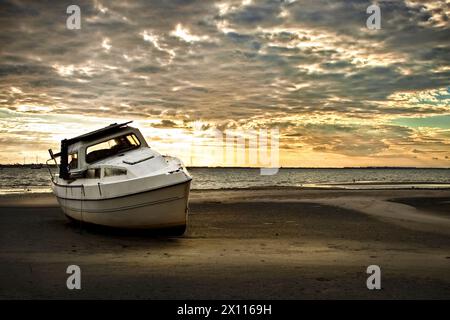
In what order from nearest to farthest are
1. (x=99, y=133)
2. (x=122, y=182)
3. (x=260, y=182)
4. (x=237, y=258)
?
(x=237, y=258) → (x=122, y=182) → (x=99, y=133) → (x=260, y=182)

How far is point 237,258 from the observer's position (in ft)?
35.8

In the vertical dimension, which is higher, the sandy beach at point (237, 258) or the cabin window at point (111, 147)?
the cabin window at point (111, 147)

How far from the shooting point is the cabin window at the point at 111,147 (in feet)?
54.3

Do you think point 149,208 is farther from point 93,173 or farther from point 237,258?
point 237,258

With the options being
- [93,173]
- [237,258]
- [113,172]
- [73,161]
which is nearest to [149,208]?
[113,172]

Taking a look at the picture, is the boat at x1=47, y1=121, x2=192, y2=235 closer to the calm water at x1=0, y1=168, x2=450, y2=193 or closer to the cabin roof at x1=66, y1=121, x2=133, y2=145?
the cabin roof at x1=66, y1=121, x2=133, y2=145

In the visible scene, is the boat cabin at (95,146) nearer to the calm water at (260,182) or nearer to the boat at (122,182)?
the boat at (122,182)

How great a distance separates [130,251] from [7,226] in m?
7.57

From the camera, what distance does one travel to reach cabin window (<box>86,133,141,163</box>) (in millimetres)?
16562

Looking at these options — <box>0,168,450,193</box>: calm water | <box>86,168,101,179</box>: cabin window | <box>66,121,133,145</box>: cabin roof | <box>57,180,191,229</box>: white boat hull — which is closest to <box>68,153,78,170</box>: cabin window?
<box>66,121,133,145</box>: cabin roof

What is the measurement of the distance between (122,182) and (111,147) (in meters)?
3.46

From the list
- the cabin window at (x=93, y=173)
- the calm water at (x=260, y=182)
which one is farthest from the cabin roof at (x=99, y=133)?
the calm water at (x=260, y=182)

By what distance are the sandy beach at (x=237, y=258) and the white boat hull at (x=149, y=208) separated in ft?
1.66
